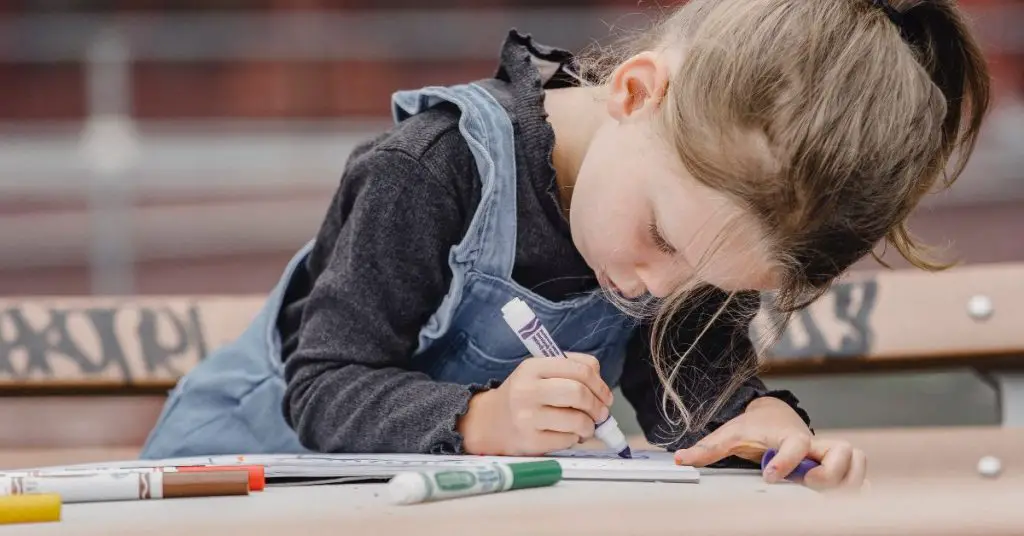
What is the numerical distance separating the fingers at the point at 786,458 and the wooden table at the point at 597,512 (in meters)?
0.01

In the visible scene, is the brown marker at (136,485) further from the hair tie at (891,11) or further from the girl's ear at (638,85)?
the hair tie at (891,11)

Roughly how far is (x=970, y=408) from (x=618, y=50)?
80 centimetres

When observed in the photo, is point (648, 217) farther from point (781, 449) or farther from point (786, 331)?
point (786, 331)

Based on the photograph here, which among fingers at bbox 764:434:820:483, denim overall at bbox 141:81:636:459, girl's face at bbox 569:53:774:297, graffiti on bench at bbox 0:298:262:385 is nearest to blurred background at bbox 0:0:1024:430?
graffiti on bench at bbox 0:298:262:385

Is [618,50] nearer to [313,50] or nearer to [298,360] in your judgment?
[298,360]

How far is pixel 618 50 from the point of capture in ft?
2.82

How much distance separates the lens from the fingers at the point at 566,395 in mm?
711

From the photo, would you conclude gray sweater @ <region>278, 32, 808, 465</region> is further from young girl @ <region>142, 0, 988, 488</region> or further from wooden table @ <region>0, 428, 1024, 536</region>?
wooden table @ <region>0, 428, 1024, 536</region>

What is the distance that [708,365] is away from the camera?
880 millimetres

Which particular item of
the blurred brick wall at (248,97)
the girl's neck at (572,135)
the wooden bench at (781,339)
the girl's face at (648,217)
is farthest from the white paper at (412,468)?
the blurred brick wall at (248,97)

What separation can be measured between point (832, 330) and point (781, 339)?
64 millimetres

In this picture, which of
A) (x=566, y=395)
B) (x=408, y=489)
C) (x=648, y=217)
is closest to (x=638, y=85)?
(x=648, y=217)

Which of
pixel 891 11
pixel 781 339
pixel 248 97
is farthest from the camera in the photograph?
pixel 248 97

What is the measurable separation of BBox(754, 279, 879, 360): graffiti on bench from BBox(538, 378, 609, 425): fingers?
468 millimetres
